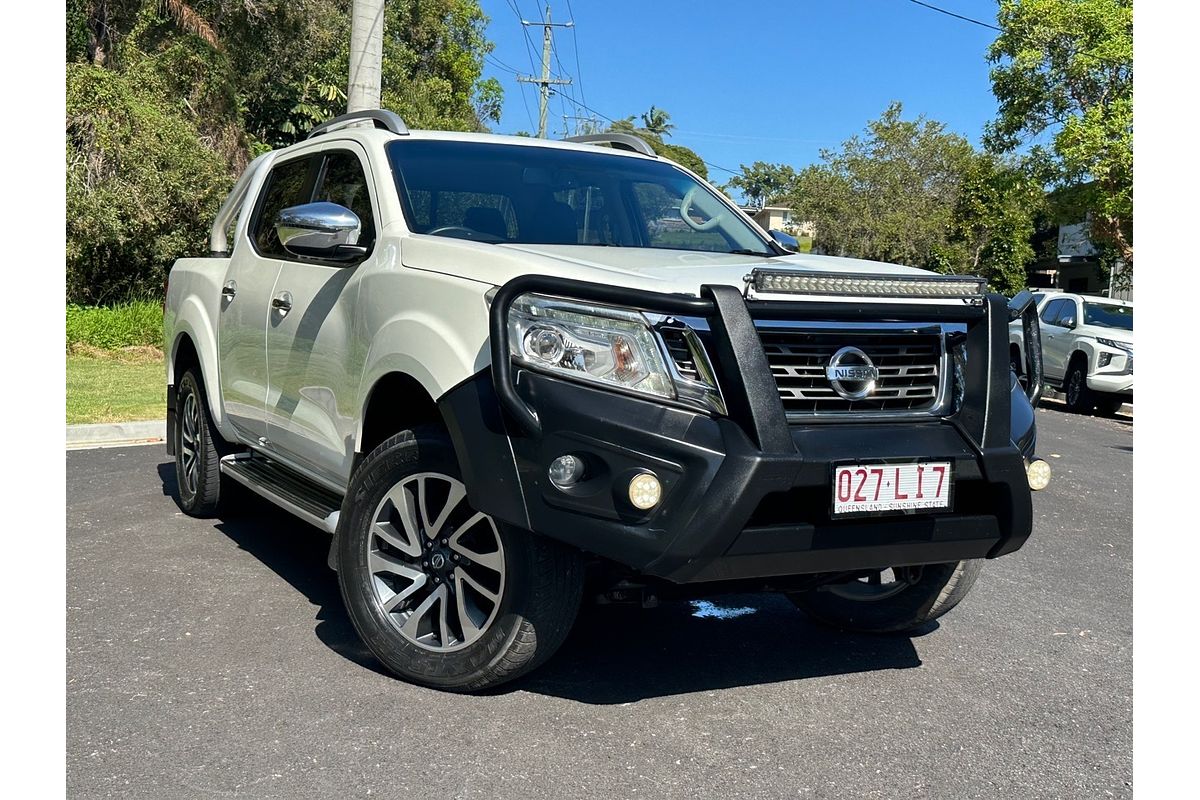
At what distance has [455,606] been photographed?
158 inches

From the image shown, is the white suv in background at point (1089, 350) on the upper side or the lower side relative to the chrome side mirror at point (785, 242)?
lower

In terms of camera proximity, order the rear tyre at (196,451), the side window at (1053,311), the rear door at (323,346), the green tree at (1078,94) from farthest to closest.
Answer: the green tree at (1078,94) → the side window at (1053,311) → the rear tyre at (196,451) → the rear door at (323,346)

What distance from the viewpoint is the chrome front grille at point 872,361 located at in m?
3.60

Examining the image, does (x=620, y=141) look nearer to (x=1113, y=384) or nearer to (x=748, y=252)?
(x=748, y=252)

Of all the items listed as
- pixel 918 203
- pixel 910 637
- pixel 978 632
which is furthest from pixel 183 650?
pixel 918 203

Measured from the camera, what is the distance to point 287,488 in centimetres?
517

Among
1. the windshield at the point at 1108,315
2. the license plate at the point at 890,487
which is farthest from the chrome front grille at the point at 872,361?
the windshield at the point at 1108,315

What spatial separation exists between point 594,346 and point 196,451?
3832mm

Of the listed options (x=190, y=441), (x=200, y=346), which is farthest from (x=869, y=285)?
(x=190, y=441)

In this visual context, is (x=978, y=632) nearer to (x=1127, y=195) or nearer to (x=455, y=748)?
(x=455, y=748)

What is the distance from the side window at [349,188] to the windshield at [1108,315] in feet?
48.9

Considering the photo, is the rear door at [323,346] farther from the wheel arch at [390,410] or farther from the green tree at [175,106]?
the green tree at [175,106]

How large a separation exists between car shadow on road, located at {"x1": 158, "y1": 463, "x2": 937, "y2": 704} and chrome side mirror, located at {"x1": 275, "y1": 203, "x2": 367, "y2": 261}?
1477 millimetres

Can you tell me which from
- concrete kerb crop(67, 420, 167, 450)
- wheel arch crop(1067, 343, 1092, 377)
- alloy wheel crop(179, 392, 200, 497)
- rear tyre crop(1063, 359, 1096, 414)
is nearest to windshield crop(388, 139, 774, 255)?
alloy wheel crop(179, 392, 200, 497)
